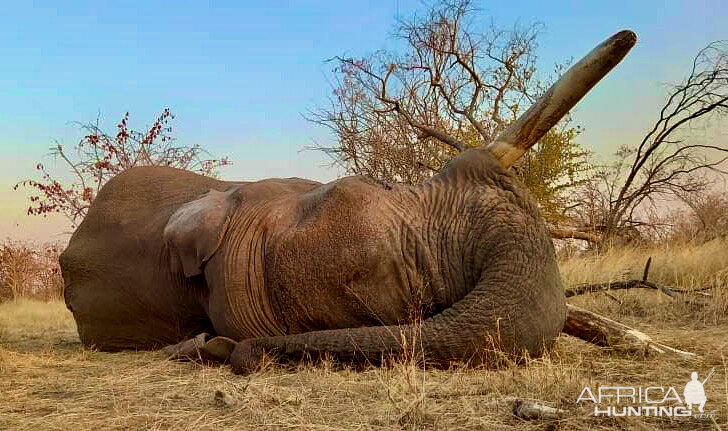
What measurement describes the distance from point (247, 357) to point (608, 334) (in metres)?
2.18

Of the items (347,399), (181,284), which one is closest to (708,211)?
(181,284)

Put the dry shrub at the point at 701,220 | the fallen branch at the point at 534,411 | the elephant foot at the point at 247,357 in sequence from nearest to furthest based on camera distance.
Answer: the fallen branch at the point at 534,411, the elephant foot at the point at 247,357, the dry shrub at the point at 701,220

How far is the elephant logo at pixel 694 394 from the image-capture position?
2805mm

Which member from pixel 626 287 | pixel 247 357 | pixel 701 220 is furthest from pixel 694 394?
pixel 701 220

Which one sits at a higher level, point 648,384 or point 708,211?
point 708,211

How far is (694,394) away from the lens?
116 inches

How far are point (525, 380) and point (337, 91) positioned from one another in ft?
43.9

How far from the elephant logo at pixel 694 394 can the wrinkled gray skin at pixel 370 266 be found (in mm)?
834

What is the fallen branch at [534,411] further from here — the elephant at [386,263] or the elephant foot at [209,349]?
the elephant foot at [209,349]

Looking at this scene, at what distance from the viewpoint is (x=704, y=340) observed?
5.05 meters

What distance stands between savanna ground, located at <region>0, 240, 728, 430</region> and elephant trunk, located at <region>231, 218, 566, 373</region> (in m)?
0.10

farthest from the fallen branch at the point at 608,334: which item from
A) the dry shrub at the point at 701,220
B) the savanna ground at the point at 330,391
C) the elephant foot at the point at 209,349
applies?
the dry shrub at the point at 701,220

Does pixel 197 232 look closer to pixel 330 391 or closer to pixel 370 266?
pixel 370 266

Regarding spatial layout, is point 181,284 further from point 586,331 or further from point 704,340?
point 704,340
